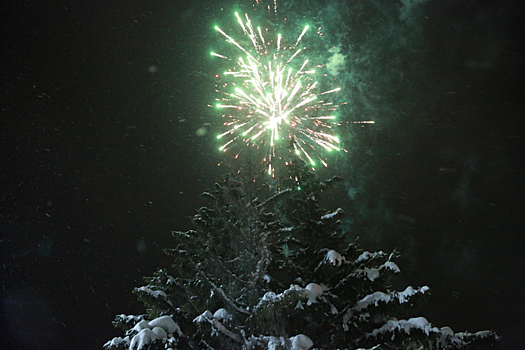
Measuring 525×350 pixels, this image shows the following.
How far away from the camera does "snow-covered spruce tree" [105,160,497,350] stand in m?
6.17

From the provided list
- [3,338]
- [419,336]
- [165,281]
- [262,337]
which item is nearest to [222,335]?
[262,337]

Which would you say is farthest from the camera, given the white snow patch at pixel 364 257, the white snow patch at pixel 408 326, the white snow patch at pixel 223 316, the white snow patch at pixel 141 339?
the white snow patch at pixel 364 257

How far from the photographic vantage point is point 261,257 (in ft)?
25.4

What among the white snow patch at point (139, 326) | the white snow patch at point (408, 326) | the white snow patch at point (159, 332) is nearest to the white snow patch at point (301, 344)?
the white snow patch at point (408, 326)

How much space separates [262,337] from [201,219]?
4.07m

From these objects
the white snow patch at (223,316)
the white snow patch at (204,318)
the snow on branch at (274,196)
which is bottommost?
the white snow patch at (204,318)

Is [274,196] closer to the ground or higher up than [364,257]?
higher up

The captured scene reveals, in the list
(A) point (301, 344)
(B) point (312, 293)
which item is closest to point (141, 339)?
(A) point (301, 344)

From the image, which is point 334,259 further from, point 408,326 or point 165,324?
point 165,324

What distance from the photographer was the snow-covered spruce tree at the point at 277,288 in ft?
20.2

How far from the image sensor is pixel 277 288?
8.02 metres

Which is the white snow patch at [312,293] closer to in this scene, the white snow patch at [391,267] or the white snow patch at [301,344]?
the white snow patch at [301,344]

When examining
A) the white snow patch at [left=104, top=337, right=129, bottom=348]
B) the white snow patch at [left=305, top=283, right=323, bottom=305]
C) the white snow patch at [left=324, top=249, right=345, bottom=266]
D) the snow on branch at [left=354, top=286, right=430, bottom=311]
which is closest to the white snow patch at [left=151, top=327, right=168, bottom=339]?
the white snow patch at [left=104, top=337, right=129, bottom=348]

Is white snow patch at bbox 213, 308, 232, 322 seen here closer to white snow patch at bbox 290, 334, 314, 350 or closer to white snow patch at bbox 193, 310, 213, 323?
white snow patch at bbox 193, 310, 213, 323
